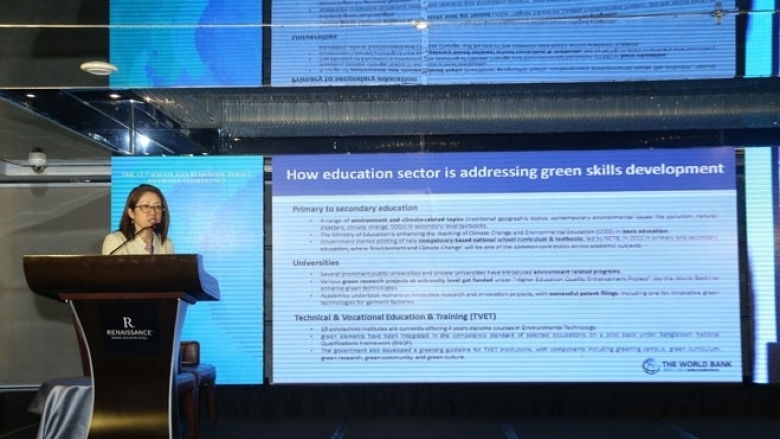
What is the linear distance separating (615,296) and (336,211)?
1.71 m

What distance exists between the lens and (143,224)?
322 centimetres

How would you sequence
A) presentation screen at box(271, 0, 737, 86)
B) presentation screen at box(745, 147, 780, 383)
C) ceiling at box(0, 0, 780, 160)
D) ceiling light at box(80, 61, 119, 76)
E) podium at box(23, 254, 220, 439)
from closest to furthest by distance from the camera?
podium at box(23, 254, 220, 439) < presentation screen at box(271, 0, 737, 86) < ceiling light at box(80, 61, 119, 76) < ceiling at box(0, 0, 780, 160) < presentation screen at box(745, 147, 780, 383)

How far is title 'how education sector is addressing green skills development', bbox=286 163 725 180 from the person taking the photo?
169 inches

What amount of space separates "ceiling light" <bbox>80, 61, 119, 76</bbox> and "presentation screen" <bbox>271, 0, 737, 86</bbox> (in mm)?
1096

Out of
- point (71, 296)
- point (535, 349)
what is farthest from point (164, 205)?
point (535, 349)

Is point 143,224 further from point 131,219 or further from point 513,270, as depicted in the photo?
point 513,270

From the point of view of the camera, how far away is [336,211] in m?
4.39

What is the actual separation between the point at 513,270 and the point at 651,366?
0.96 metres

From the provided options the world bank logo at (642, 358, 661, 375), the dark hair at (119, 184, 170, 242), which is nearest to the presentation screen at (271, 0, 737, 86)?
the dark hair at (119, 184, 170, 242)

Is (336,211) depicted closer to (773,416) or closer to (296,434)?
(296,434)

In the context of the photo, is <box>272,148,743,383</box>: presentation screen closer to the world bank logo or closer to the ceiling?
the world bank logo

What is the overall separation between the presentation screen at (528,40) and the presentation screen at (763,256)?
0.73 m

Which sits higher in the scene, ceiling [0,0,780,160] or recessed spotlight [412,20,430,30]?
recessed spotlight [412,20,430,30]

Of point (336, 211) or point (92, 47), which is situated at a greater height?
point (92, 47)
